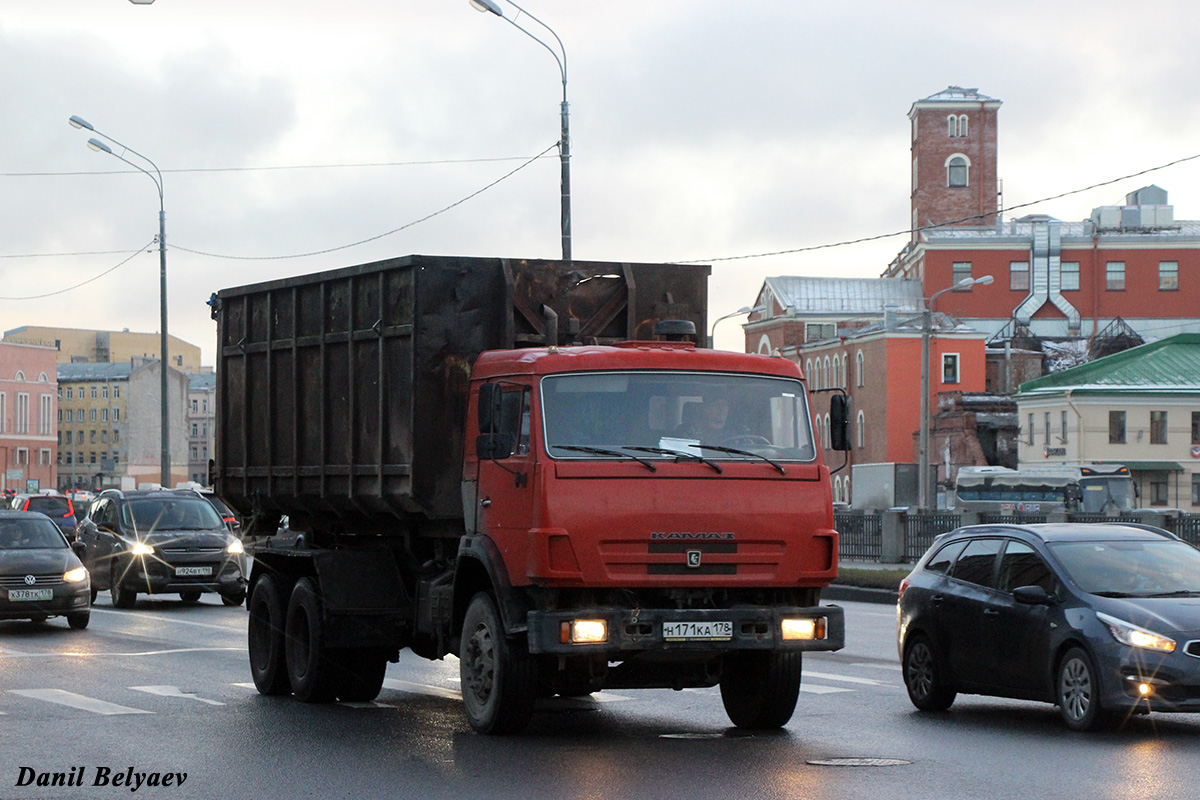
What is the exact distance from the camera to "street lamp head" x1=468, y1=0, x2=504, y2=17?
88.4 feet

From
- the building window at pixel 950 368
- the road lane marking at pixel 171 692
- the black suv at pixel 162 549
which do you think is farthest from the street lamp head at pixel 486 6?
the building window at pixel 950 368

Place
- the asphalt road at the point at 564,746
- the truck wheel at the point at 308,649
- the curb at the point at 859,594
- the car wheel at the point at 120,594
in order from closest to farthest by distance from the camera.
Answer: the asphalt road at the point at 564,746 → the truck wheel at the point at 308,649 → the car wheel at the point at 120,594 → the curb at the point at 859,594

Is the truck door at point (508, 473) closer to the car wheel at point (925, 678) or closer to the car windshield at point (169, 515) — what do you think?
the car wheel at point (925, 678)

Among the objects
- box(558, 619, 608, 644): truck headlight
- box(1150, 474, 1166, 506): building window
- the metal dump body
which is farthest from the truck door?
box(1150, 474, 1166, 506): building window

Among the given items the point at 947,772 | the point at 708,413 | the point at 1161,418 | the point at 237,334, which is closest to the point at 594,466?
the point at 708,413

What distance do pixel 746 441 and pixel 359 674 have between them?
4157 millimetres

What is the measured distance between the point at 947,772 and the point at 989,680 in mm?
2876

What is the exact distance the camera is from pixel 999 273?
333ft

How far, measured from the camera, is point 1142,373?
76.1m

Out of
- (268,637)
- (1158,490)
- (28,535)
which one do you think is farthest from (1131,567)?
(1158,490)

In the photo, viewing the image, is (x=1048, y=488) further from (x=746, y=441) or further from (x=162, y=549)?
(x=746, y=441)

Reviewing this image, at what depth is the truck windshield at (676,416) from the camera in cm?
1077

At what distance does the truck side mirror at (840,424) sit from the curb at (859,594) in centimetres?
1740

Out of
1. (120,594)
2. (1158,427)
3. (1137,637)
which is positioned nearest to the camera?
(1137,637)
